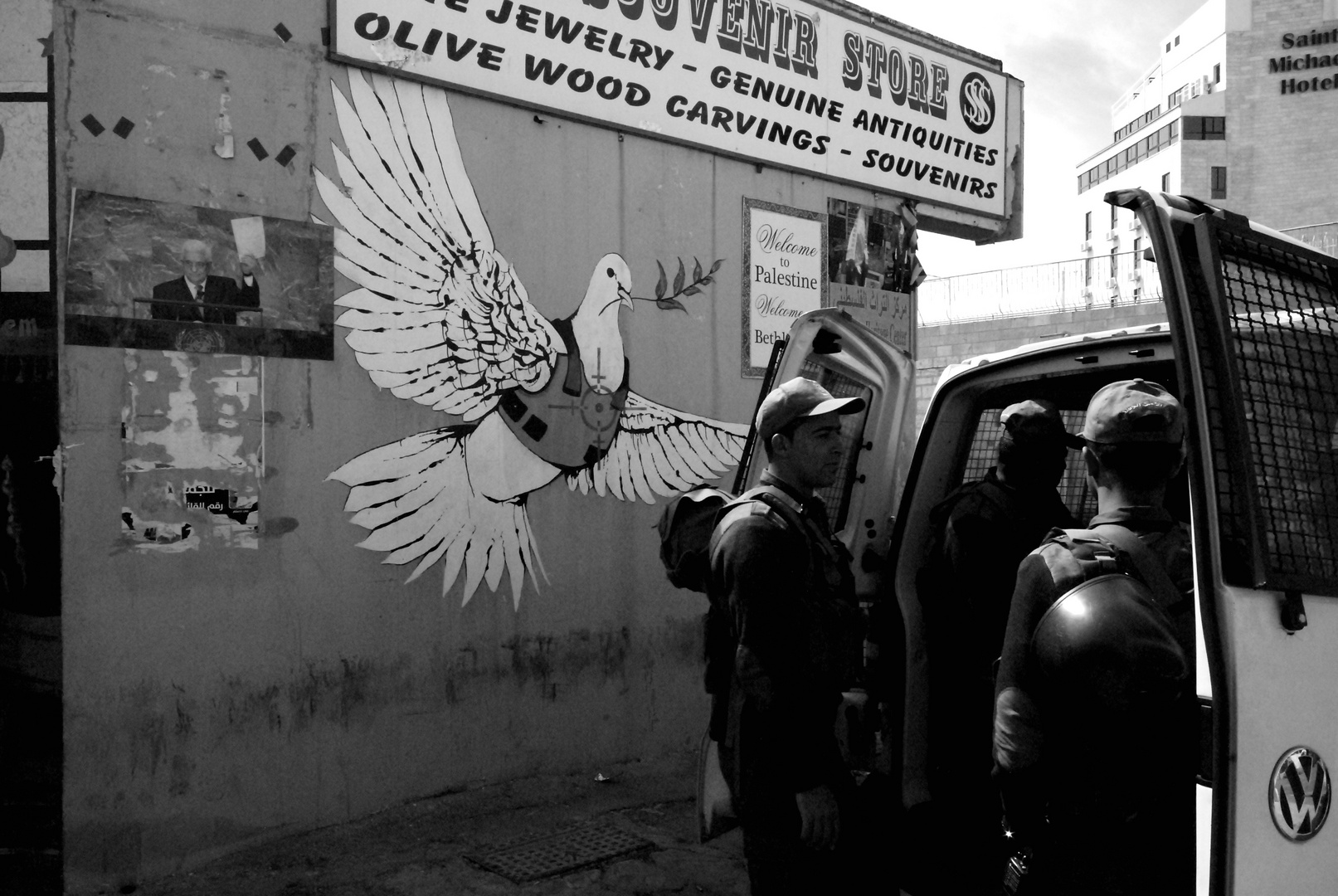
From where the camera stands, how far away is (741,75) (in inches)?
227

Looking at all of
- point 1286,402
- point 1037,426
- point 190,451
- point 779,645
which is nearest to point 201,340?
point 190,451

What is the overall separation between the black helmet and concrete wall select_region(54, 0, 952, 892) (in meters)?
3.20

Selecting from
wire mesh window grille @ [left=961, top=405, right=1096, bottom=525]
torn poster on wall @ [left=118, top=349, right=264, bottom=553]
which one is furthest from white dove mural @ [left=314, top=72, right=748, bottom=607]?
wire mesh window grille @ [left=961, top=405, right=1096, bottom=525]

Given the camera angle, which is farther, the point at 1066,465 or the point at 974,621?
the point at 1066,465

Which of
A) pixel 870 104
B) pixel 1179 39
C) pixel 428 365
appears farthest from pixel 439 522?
pixel 1179 39

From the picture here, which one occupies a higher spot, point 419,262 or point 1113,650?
point 419,262

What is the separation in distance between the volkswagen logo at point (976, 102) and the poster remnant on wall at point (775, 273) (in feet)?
5.10

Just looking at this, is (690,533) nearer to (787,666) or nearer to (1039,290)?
(787,666)

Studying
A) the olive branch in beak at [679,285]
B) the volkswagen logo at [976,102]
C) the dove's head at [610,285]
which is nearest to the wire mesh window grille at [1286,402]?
the dove's head at [610,285]

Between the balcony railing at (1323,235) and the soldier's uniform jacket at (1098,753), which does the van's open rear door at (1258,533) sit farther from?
the balcony railing at (1323,235)

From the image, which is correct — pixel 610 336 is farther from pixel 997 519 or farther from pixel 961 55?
pixel 961 55

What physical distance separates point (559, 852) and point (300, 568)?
59.0 inches

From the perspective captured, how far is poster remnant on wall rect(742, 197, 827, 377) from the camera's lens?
19.3 ft

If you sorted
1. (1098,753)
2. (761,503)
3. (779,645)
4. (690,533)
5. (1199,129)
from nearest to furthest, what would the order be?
1. (1098,753)
2. (779,645)
3. (761,503)
4. (690,533)
5. (1199,129)
